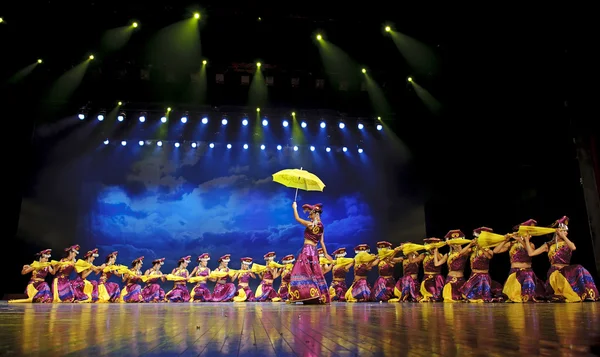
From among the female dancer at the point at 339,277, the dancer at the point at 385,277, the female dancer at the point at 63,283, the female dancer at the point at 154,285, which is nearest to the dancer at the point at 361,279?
the dancer at the point at 385,277

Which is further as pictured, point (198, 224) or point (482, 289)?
point (198, 224)

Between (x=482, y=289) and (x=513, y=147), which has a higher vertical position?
(x=513, y=147)

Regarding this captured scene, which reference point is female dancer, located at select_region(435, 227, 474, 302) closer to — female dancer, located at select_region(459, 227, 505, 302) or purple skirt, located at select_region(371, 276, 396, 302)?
female dancer, located at select_region(459, 227, 505, 302)

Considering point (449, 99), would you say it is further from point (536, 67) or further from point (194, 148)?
point (194, 148)

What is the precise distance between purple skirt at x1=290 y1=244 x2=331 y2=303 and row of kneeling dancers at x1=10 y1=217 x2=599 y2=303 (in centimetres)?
13

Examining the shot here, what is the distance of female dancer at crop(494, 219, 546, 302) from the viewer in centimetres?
634

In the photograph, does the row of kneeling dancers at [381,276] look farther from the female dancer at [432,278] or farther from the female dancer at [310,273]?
the female dancer at [310,273]

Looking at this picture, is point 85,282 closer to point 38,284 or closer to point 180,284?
point 38,284

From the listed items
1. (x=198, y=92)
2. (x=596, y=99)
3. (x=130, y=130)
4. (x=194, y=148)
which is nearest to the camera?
(x=596, y=99)

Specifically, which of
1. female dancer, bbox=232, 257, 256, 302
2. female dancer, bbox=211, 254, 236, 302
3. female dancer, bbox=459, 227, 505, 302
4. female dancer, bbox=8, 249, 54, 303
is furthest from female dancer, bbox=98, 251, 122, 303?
female dancer, bbox=459, 227, 505, 302

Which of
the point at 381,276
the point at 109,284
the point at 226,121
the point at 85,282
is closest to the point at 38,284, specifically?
the point at 85,282

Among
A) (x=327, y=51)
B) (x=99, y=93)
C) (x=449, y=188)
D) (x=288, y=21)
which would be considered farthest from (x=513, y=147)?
(x=99, y=93)

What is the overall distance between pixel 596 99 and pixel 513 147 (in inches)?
90.1

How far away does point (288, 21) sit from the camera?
749 centimetres
